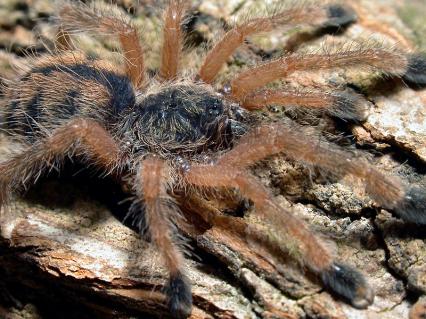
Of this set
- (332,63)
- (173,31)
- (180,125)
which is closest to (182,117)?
(180,125)

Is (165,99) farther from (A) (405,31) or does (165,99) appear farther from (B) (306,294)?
(A) (405,31)

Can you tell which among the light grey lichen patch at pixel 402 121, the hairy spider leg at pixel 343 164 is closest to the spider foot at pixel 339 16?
the light grey lichen patch at pixel 402 121

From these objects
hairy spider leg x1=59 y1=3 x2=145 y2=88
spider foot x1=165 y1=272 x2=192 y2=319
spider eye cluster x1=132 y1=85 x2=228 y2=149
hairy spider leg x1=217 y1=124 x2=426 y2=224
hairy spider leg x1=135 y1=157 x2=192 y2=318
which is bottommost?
spider foot x1=165 y1=272 x2=192 y2=319

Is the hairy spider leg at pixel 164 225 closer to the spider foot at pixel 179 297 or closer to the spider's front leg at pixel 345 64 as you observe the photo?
the spider foot at pixel 179 297

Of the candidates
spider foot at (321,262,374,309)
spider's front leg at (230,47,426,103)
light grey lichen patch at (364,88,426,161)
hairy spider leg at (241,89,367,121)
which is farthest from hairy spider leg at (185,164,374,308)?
light grey lichen patch at (364,88,426,161)

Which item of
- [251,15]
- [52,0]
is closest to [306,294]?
[251,15]

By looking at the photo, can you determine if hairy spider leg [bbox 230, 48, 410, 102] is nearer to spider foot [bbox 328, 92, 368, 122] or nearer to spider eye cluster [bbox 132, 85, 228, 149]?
spider foot [bbox 328, 92, 368, 122]
